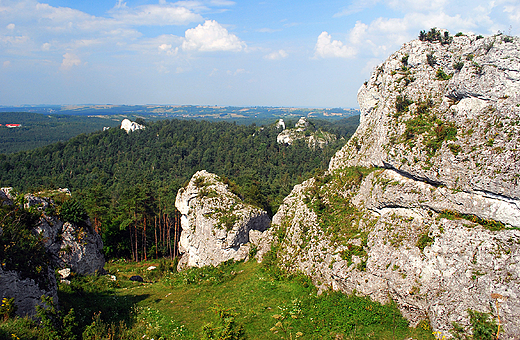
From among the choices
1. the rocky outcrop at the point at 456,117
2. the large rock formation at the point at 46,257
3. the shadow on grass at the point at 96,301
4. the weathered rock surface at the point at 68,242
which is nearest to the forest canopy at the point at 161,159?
the weathered rock surface at the point at 68,242

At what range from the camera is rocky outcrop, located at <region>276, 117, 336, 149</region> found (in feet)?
416

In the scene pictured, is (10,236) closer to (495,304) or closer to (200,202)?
(200,202)

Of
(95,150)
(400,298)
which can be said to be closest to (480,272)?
(400,298)

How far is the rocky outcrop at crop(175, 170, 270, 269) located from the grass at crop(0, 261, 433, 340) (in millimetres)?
2482

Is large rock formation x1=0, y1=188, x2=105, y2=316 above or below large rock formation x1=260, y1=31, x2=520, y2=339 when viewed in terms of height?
below

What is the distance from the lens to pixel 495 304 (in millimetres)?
12320

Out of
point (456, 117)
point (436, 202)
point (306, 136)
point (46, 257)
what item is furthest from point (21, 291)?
point (306, 136)

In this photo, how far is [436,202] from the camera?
52.6ft

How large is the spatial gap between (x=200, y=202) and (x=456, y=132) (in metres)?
23.3

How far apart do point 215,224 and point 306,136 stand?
110 meters

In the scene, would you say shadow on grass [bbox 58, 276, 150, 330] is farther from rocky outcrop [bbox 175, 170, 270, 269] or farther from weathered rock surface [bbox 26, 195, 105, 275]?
rocky outcrop [bbox 175, 170, 270, 269]

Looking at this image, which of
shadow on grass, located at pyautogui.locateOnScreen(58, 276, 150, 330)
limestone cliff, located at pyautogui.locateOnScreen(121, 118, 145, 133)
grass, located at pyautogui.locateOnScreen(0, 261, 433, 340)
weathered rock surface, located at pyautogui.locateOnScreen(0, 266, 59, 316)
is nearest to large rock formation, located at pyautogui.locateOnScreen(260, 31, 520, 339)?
grass, located at pyautogui.locateOnScreen(0, 261, 433, 340)

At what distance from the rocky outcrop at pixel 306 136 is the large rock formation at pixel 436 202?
103145mm

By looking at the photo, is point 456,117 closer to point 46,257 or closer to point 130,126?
point 46,257
